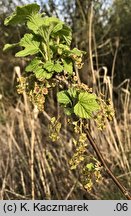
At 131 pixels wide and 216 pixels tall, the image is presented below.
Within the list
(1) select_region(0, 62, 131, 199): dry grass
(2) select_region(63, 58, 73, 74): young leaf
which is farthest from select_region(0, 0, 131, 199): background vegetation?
(2) select_region(63, 58, 73, 74): young leaf

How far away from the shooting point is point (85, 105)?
767 mm

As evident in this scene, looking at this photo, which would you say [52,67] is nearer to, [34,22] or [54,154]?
[34,22]

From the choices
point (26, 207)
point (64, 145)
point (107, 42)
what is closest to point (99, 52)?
point (107, 42)

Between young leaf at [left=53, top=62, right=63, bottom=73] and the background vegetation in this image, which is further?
the background vegetation

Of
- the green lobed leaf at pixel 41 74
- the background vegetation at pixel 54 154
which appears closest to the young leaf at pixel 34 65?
the green lobed leaf at pixel 41 74

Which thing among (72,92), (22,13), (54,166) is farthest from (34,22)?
(54,166)

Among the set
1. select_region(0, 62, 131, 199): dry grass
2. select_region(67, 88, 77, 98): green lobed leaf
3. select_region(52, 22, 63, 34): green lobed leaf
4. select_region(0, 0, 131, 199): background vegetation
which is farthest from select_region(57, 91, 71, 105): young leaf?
select_region(0, 62, 131, 199): dry grass

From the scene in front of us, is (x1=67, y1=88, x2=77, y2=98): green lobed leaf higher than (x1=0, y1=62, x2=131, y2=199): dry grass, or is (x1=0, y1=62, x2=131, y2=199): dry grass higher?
(x1=67, y1=88, x2=77, y2=98): green lobed leaf

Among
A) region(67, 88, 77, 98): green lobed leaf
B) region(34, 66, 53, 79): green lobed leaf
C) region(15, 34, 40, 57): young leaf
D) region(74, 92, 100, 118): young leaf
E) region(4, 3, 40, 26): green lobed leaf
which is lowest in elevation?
region(74, 92, 100, 118): young leaf

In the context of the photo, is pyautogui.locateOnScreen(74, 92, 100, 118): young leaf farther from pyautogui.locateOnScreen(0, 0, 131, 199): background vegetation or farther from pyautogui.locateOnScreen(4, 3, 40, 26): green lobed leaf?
pyautogui.locateOnScreen(0, 0, 131, 199): background vegetation

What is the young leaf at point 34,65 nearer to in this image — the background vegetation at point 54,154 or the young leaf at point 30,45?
the young leaf at point 30,45

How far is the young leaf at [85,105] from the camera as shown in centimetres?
76

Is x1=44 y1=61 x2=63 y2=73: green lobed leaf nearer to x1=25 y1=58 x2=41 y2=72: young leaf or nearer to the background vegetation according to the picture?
x1=25 y1=58 x2=41 y2=72: young leaf

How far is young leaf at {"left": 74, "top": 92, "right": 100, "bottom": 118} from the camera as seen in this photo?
76 centimetres
